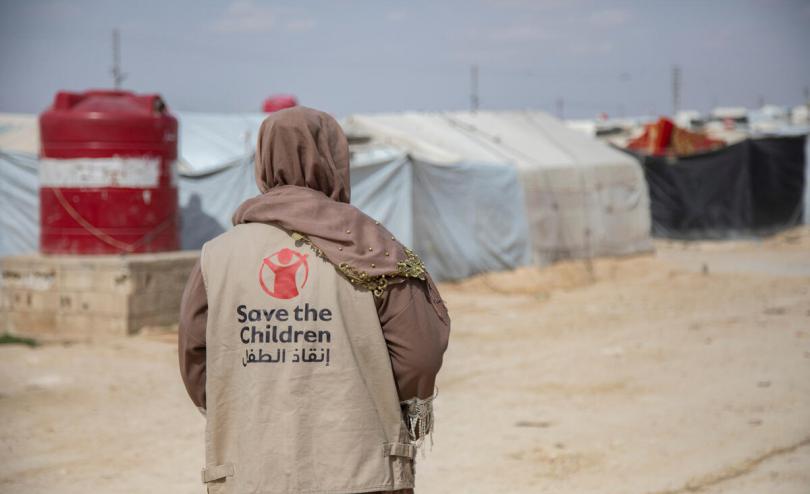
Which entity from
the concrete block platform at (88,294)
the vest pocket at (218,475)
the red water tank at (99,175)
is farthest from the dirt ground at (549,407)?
the vest pocket at (218,475)

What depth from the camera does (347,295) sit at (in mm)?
2275

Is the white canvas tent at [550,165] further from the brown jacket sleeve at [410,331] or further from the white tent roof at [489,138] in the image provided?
the brown jacket sleeve at [410,331]

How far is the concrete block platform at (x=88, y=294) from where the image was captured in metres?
8.82

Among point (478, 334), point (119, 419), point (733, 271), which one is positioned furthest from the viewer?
point (733, 271)

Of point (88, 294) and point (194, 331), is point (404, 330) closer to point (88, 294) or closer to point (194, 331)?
point (194, 331)

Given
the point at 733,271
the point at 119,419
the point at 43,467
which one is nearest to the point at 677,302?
the point at 733,271

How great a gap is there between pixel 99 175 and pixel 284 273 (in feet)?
24.0

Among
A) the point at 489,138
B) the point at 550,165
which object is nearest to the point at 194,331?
the point at 550,165

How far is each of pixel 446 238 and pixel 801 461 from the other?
8.42 m

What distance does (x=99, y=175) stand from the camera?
29.7ft

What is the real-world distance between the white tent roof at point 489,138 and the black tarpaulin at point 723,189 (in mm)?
2975

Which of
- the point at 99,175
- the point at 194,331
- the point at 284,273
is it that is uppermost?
the point at 284,273

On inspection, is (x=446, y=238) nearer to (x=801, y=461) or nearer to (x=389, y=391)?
(x=801, y=461)

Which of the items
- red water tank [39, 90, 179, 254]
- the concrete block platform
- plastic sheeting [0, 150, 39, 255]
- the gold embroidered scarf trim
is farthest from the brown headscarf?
plastic sheeting [0, 150, 39, 255]
